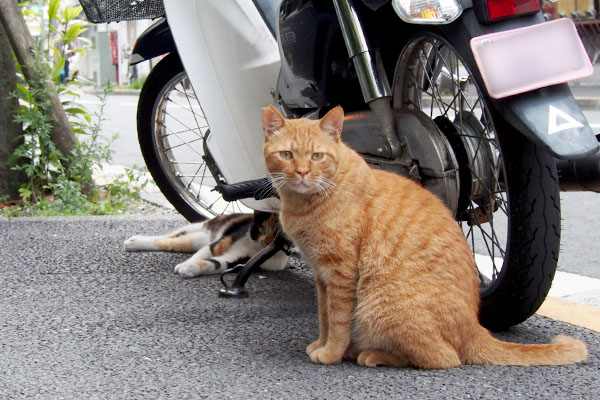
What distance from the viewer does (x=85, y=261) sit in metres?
4.05

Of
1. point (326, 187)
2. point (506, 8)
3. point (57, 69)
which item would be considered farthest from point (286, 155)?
point (57, 69)

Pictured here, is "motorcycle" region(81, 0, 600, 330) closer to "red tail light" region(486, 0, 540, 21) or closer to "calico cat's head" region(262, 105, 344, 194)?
"red tail light" region(486, 0, 540, 21)

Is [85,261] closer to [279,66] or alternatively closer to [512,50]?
[279,66]

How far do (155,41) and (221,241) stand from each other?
1087 millimetres

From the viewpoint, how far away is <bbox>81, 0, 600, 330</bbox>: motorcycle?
2.42m

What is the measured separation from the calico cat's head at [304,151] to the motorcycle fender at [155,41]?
169cm

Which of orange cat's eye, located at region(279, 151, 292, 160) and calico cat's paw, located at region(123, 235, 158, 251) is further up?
orange cat's eye, located at region(279, 151, 292, 160)

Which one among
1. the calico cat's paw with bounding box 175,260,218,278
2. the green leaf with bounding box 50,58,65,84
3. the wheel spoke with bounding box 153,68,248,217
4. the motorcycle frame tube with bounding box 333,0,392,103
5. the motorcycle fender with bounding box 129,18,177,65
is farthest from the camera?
the green leaf with bounding box 50,58,65,84

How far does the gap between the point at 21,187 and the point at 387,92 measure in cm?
356

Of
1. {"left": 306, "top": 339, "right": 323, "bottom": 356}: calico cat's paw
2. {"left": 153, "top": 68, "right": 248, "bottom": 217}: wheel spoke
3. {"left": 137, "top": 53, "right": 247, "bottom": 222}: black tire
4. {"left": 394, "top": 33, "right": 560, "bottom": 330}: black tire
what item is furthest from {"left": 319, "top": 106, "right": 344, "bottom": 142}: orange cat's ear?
{"left": 153, "top": 68, "right": 248, "bottom": 217}: wheel spoke

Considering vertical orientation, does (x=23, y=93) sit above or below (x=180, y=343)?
above

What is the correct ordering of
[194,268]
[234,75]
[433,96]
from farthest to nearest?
[194,268] → [234,75] → [433,96]

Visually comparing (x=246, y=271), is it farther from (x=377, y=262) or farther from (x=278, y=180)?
(x=377, y=262)

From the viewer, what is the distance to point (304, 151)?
2664mm
